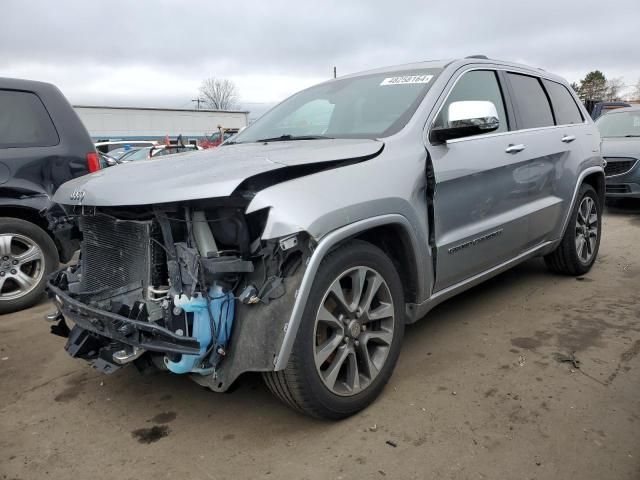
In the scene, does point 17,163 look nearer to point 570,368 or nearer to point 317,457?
point 317,457

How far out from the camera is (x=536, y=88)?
427cm

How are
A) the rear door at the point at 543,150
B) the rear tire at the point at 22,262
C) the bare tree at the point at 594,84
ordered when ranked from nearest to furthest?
the rear door at the point at 543,150
the rear tire at the point at 22,262
the bare tree at the point at 594,84

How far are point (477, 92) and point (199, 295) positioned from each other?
A: 2.38 metres

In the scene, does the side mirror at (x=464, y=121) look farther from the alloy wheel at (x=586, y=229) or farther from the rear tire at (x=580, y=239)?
the alloy wheel at (x=586, y=229)

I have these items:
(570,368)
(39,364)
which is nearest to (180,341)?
(39,364)

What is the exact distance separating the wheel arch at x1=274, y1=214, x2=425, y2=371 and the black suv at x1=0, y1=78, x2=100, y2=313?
109 inches

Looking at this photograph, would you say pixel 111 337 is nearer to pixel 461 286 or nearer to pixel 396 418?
pixel 396 418

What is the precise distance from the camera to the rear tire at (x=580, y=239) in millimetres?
4605

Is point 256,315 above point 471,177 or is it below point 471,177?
below

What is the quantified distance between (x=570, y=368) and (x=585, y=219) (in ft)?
7.22

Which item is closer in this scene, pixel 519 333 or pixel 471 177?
pixel 471 177

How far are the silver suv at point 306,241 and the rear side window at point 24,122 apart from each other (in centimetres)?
215

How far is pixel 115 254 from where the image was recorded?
2646 mm

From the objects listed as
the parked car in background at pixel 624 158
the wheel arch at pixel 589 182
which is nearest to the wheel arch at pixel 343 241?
the wheel arch at pixel 589 182
